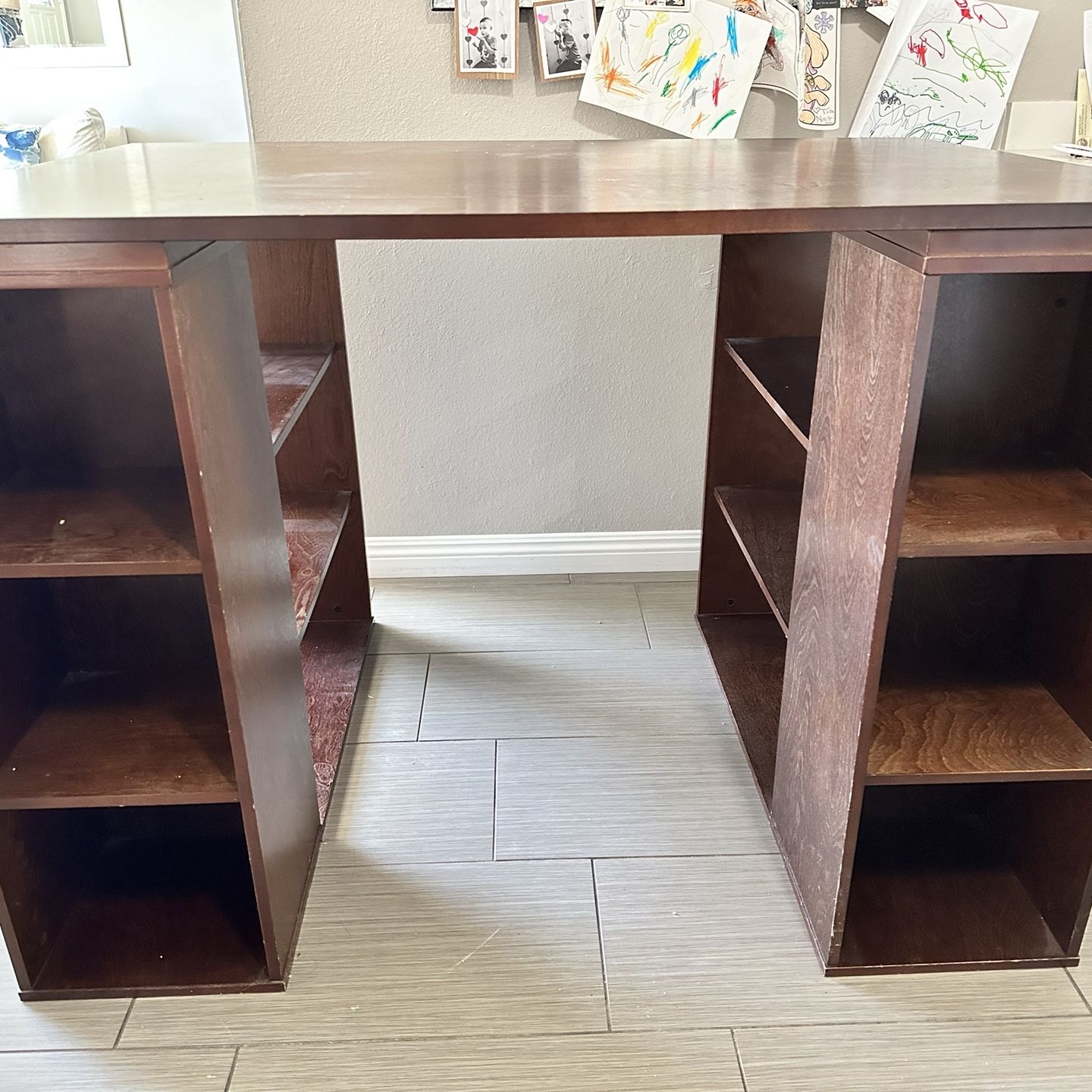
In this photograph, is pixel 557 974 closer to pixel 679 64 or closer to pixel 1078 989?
pixel 1078 989

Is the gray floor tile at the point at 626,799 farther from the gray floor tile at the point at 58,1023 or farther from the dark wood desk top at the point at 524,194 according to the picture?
the dark wood desk top at the point at 524,194

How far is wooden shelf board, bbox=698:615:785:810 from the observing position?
5.74 ft

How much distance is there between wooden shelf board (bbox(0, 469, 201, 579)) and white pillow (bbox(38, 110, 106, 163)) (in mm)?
972

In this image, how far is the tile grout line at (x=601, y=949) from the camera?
1.31 metres

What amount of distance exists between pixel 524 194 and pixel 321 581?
0.81 metres

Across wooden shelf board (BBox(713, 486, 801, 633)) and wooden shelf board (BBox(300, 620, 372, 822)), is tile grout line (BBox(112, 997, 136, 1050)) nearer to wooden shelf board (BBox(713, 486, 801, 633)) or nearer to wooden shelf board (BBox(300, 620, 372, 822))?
wooden shelf board (BBox(300, 620, 372, 822))

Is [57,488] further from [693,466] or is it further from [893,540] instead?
[693,466]

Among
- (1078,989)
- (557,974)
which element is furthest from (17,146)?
(1078,989)

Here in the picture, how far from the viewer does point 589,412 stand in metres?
2.30

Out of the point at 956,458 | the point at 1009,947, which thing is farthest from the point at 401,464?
the point at 1009,947

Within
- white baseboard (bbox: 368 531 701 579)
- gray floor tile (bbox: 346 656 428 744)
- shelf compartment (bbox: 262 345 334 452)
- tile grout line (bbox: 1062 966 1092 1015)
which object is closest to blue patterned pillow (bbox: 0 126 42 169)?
shelf compartment (bbox: 262 345 334 452)

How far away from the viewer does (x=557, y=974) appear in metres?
1.36

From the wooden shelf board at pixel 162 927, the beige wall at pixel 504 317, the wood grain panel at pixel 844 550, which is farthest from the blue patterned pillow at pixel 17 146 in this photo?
the wood grain panel at pixel 844 550

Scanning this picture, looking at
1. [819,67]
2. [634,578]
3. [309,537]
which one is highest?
[819,67]
